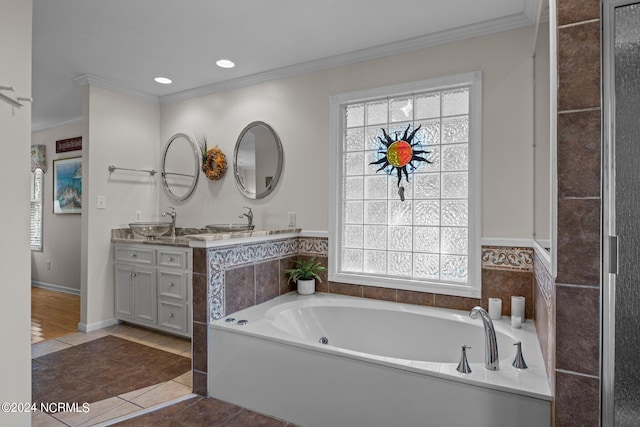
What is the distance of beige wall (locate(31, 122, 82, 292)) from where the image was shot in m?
4.82

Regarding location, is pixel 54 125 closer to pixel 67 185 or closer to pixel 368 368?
pixel 67 185

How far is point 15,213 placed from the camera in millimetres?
1596

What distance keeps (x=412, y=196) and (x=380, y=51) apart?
112 cm

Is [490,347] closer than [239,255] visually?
Yes

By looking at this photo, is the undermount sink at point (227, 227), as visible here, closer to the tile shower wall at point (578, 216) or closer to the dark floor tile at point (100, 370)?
the dark floor tile at point (100, 370)

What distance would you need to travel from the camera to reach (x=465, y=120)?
2525 mm

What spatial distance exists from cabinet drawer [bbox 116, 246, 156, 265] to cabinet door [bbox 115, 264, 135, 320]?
0.25 feet

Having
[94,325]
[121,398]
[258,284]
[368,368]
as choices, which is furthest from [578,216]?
[94,325]

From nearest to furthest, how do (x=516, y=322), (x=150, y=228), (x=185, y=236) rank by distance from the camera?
(x=516, y=322) < (x=185, y=236) < (x=150, y=228)

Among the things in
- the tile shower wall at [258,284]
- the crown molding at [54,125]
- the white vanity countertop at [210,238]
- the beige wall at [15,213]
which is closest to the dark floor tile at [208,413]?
the tile shower wall at [258,284]

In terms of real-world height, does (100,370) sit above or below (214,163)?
below

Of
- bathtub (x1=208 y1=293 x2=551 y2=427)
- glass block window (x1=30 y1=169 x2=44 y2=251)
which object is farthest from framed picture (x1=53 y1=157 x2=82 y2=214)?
bathtub (x1=208 y1=293 x2=551 y2=427)

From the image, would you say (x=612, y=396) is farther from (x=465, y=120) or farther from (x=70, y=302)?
(x=70, y=302)

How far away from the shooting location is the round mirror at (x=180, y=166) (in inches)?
147
